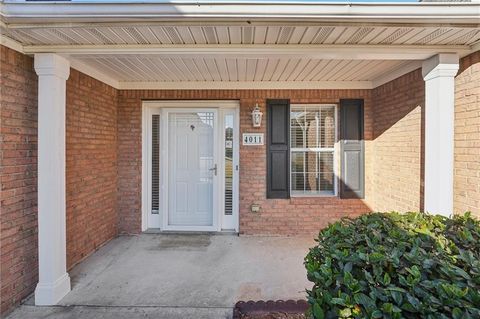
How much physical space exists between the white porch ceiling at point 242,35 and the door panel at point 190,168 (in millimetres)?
2336

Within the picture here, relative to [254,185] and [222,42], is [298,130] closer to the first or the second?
[254,185]

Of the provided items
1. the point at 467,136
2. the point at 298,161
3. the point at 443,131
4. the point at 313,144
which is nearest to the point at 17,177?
the point at 298,161

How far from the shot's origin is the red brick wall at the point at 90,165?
3.63 m

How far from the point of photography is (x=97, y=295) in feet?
9.86

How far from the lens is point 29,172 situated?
295cm

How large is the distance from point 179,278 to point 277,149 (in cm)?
257

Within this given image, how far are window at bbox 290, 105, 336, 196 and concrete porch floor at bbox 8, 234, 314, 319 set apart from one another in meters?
1.14

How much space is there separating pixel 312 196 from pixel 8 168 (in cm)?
415

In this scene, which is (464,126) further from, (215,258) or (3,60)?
(3,60)

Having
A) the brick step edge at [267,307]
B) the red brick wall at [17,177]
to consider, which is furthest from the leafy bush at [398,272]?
the red brick wall at [17,177]

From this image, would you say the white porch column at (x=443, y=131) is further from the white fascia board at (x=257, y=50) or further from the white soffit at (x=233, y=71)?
the white soffit at (x=233, y=71)

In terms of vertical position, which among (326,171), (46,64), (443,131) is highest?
(46,64)

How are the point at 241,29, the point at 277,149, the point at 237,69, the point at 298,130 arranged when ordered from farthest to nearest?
the point at 298,130, the point at 277,149, the point at 237,69, the point at 241,29

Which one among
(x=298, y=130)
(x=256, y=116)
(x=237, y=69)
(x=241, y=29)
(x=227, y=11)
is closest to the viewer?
(x=227, y=11)
